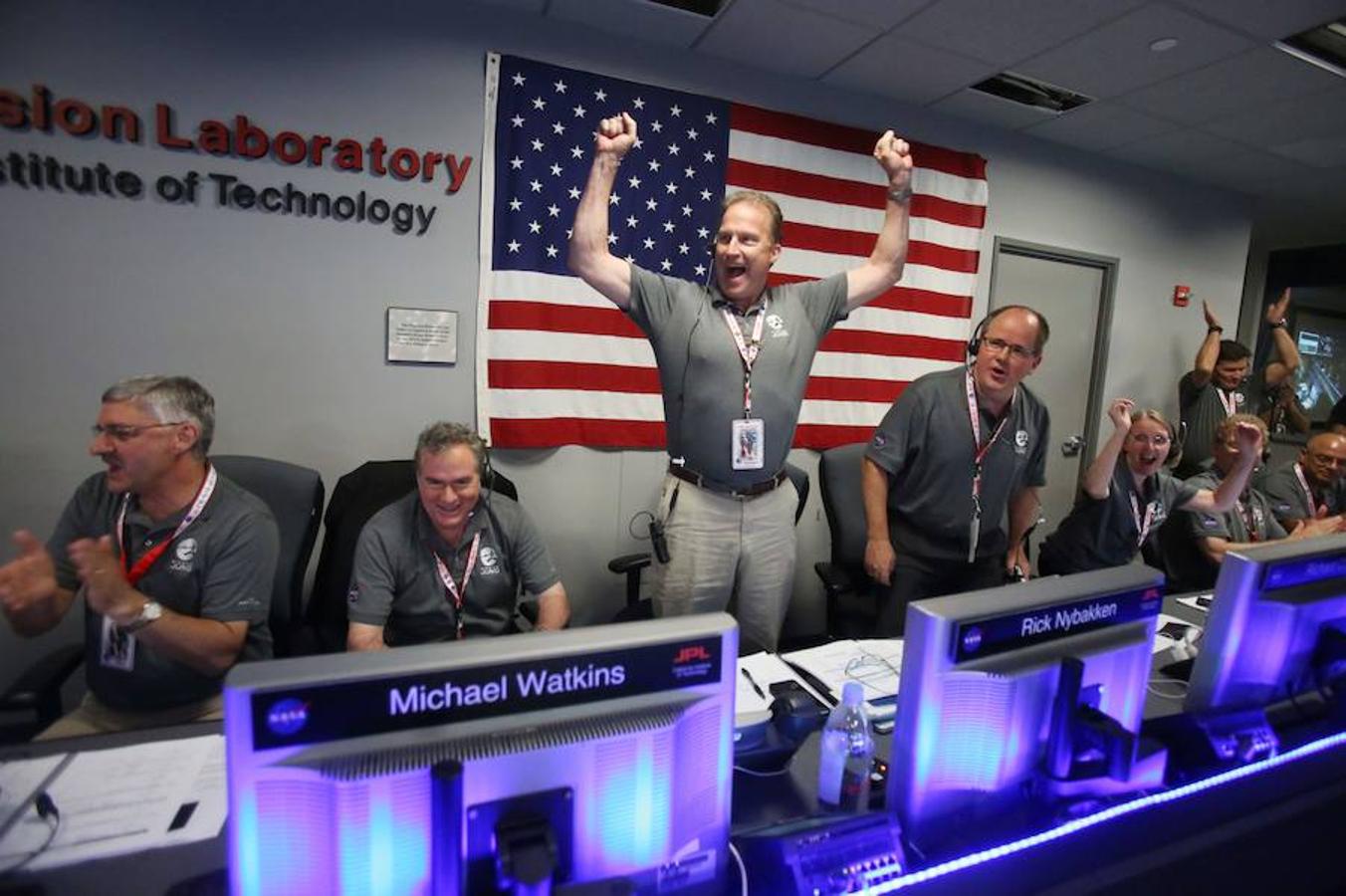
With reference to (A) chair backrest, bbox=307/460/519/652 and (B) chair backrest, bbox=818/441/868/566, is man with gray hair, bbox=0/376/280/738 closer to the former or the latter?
(A) chair backrest, bbox=307/460/519/652

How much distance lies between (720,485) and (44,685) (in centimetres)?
161

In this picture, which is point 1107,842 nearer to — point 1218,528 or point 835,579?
point 835,579

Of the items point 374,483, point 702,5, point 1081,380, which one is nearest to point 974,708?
point 374,483

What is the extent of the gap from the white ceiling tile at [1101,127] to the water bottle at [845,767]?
3.55 metres

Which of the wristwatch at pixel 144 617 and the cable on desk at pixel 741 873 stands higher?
the wristwatch at pixel 144 617

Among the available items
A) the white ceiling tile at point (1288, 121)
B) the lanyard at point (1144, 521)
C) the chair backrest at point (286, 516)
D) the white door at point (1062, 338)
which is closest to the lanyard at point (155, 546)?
the chair backrest at point (286, 516)

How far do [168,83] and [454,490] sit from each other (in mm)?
1868

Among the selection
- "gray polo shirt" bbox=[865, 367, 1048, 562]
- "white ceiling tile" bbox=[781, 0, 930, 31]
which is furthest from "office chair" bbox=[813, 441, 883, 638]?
"white ceiling tile" bbox=[781, 0, 930, 31]

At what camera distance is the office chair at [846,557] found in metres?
2.38

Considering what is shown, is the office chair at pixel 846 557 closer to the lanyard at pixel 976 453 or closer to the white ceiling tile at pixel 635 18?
the lanyard at pixel 976 453

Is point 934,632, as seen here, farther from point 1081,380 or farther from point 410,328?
point 1081,380

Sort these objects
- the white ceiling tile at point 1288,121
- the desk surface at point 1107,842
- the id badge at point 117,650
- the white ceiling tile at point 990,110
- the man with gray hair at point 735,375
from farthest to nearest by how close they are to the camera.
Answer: the white ceiling tile at point 990,110
the white ceiling tile at point 1288,121
the man with gray hair at point 735,375
the id badge at point 117,650
the desk surface at point 1107,842

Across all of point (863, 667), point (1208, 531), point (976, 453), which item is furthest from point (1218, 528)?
point (863, 667)

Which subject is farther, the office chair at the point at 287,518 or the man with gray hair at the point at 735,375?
the office chair at the point at 287,518
